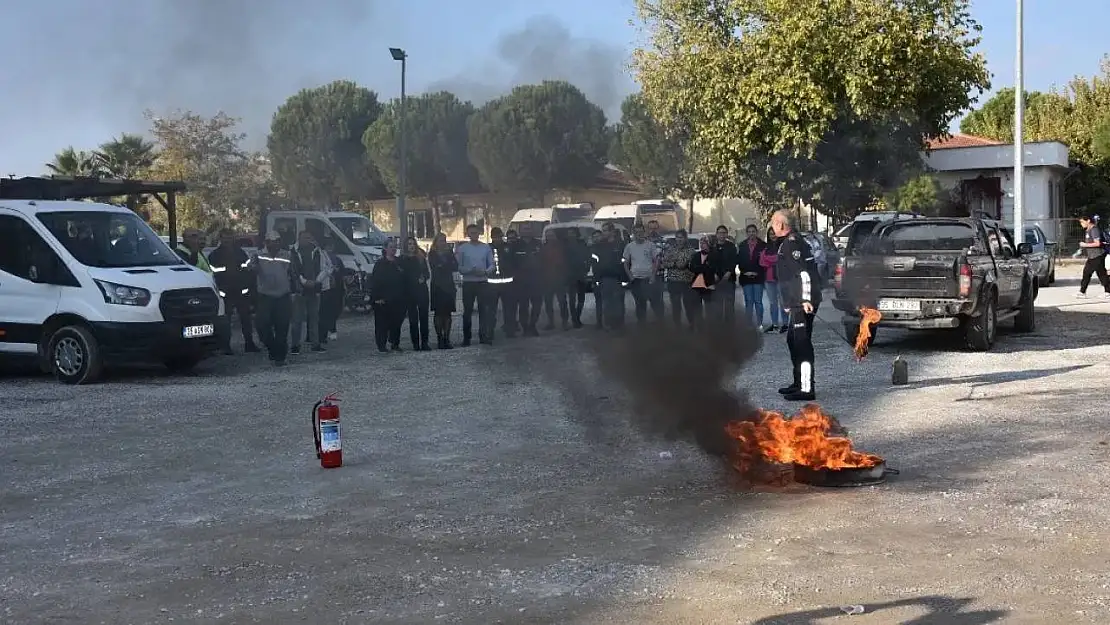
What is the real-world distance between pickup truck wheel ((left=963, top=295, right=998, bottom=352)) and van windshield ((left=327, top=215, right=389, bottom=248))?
12.7 meters

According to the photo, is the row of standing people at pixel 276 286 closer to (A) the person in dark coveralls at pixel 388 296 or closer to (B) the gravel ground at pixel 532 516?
(A) the person in dark coveralls at pixel 388 296

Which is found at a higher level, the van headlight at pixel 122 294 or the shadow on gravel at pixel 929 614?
the van headlight at pixel 122 294

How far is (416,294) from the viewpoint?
1662 centimetres

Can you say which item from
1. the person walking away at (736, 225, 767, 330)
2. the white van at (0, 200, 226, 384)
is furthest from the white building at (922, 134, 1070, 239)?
the white van at (0, 200, 226, 384)

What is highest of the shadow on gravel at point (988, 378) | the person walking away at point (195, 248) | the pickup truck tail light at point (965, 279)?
the person walking away at point (195, 248)

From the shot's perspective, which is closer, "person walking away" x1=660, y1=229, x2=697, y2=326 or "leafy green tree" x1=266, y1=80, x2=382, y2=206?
"person walking away" x1=660, y1=229, x2=697, y2=326

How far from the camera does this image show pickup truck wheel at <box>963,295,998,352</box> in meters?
15.0

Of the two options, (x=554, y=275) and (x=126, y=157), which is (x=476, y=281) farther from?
(x=126, y=157)

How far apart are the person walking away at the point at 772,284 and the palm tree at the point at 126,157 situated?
35400 millimetres

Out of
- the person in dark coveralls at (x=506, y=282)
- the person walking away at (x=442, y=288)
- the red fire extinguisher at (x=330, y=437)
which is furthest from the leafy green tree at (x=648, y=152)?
the red fire extinguisher at (x=330, y=437)

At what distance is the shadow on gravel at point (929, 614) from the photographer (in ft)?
16.5

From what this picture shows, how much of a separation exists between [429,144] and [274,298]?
44998 mm

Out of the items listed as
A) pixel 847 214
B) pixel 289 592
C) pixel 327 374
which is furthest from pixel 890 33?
pixel 289 592

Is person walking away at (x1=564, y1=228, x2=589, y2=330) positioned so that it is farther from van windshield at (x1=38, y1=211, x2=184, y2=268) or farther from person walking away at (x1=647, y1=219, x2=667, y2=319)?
van windshield at (x1=38, y1=211, x2=184, y2=268)
